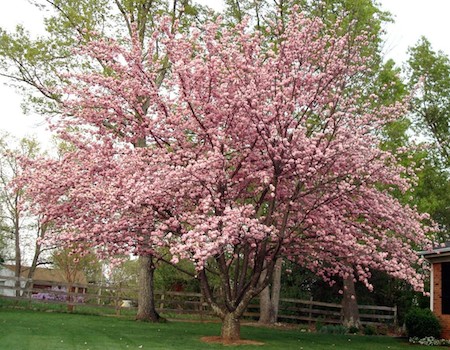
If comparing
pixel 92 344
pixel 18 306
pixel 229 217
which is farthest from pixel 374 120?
pixel 18 306

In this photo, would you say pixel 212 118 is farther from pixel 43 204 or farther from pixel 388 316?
pixel 388 316

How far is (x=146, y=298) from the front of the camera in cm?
1759

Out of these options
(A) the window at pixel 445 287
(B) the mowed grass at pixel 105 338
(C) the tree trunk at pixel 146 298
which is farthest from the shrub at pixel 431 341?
(C) the tree trunk at pixel 146 298

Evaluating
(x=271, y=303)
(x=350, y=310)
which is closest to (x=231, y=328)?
(x=271, y=303)

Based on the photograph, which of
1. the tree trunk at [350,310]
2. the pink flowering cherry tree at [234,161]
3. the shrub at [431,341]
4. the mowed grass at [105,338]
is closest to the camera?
the mowed grass at [105,338]

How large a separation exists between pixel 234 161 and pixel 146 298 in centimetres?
767

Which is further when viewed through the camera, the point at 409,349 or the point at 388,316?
the point at 388,316

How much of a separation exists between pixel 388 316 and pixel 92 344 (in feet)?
48.7

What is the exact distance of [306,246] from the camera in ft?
41.4

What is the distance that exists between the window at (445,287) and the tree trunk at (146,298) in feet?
28.6

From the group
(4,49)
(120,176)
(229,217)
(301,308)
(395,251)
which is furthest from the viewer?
(301,308)

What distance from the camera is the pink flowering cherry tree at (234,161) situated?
10.9 meters

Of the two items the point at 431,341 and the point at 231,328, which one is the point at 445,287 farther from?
the point at 231,328

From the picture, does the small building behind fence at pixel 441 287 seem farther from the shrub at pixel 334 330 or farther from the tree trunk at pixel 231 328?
the tree trunk at pixel 231 328
